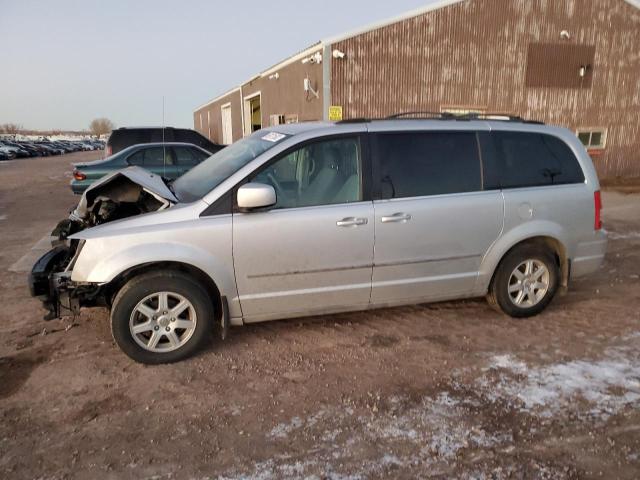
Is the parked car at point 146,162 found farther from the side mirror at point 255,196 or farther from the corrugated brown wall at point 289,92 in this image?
the side mirror at point 255,196

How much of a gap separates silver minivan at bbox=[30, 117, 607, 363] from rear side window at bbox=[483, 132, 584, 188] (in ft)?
0.04

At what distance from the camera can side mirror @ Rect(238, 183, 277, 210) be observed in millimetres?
3465

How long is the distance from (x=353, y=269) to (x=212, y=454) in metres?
1.77

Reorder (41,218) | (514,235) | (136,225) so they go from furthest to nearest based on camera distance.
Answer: (41,218) → (514,235) → (136,225)

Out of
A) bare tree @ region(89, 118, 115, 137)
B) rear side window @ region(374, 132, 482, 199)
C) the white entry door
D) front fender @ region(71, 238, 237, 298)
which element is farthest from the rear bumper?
bare tree @ region(89, 118, 115, 137)

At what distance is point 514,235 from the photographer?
14.1 ft

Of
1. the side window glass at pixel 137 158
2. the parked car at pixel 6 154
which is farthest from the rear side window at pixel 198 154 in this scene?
the parked car at pixel 6 154

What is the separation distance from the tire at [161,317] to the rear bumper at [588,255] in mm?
3398

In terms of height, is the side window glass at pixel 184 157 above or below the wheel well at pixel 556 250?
above

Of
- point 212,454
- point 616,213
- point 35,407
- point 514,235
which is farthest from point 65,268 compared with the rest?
point 616,213

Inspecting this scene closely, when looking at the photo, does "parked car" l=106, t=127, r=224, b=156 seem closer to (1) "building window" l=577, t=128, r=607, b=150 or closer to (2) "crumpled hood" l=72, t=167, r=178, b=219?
(2) "crumpled hood" l=72, t=167, r=178, b=219

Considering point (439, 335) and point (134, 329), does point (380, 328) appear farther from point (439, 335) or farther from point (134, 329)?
point (134, 329)

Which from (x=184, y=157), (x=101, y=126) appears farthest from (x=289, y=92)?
(x=101, y=126)

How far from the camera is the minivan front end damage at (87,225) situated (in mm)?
3551
